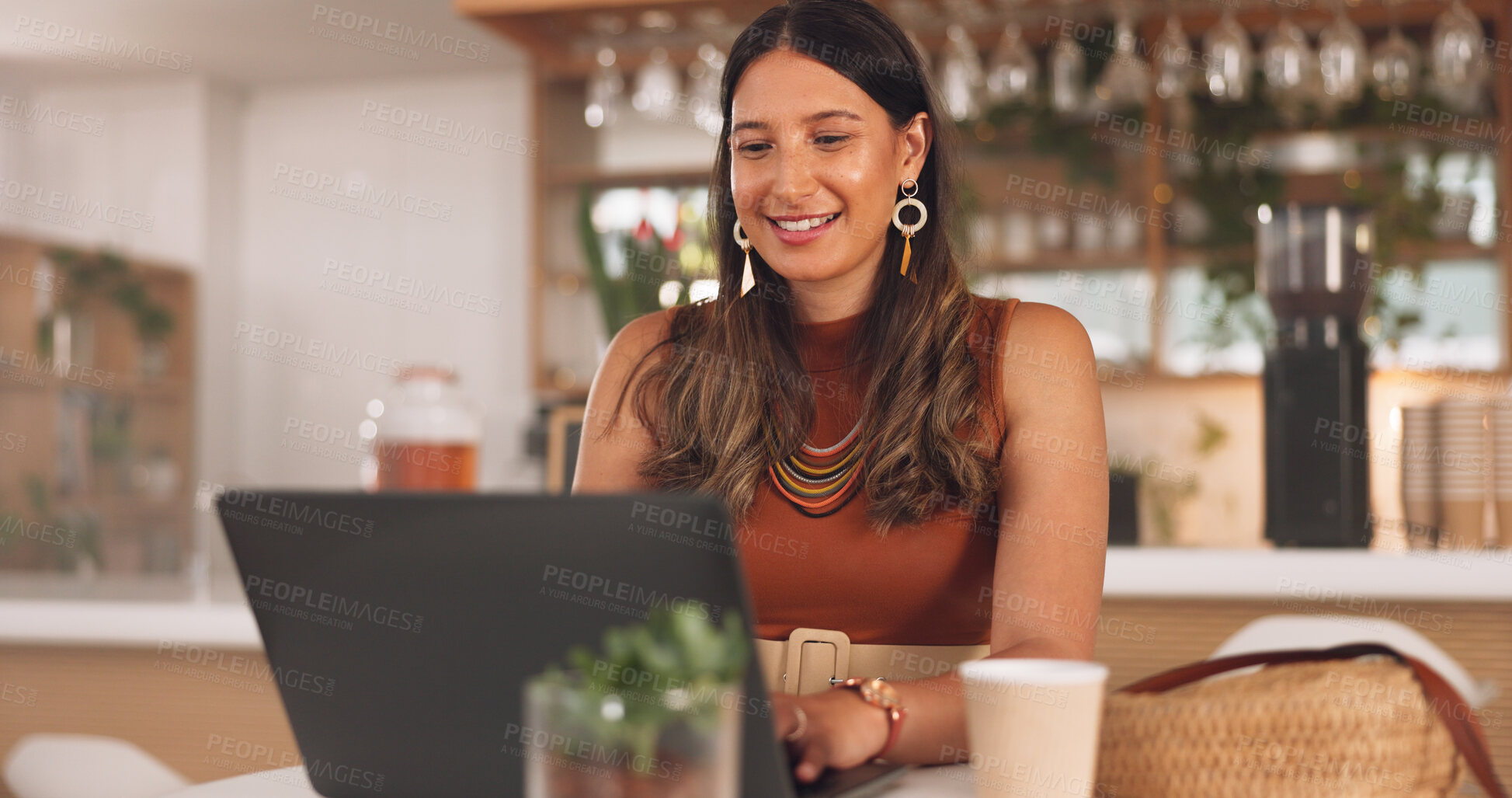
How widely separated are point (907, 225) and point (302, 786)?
0.77 metres

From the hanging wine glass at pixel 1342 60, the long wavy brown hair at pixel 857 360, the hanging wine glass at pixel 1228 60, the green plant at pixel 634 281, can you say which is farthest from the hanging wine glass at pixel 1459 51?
the long wavy brown hair at pixel 857 360

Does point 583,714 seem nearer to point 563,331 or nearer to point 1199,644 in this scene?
point 1199,644

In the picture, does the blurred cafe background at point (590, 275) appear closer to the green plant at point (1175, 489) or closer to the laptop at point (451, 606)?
the green plant at point (1175, 489)

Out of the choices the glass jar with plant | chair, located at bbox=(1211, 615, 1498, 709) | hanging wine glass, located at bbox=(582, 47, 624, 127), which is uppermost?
hanging wine glass, located at bbox=(582, 47, 624, 127)

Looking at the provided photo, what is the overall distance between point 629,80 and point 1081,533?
132 inches

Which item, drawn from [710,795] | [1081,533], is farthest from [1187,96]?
[710,795]

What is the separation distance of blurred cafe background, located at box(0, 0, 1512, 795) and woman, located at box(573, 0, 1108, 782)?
14 centimetres

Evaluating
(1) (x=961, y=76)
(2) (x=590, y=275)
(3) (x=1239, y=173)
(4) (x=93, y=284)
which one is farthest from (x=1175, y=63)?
(4) (x=93, y=284)

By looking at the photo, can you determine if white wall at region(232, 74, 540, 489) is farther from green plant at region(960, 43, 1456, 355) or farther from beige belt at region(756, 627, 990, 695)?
beige belt at region(756, 627, 990, 695)

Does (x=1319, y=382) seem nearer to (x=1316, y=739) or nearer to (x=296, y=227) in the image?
(x=1316, y=739)

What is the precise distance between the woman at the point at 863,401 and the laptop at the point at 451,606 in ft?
1.26

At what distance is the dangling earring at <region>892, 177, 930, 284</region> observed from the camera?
125 cm

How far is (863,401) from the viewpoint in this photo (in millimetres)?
1192

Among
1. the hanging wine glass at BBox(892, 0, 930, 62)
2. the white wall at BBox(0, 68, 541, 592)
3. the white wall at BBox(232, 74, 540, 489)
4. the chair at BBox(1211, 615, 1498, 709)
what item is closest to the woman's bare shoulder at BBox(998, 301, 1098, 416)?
the chair at BBox(1211, 615, 1498, 709)
